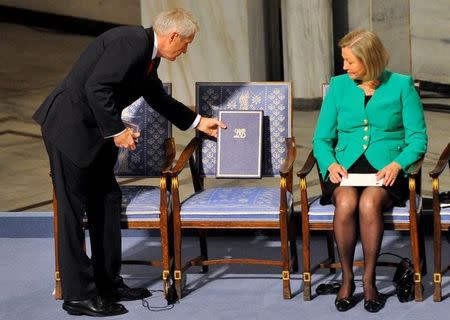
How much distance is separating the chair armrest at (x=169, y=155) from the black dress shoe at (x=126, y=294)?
1.87ft

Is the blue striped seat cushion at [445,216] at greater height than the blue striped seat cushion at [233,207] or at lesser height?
lesser

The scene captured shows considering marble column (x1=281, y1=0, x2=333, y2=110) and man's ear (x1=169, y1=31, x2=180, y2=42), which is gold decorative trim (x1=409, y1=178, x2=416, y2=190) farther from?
marble column (x1=281, y1=0, x2=333, y2=110)

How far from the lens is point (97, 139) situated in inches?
247

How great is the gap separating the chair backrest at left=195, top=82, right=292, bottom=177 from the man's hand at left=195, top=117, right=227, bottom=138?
11cm

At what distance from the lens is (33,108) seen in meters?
12.5

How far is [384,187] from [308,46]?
4349mm

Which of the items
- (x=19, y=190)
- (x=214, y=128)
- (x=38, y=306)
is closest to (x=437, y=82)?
(x=19, y=190)

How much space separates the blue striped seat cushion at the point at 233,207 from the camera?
6469 millimetres

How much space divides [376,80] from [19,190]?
3682mm

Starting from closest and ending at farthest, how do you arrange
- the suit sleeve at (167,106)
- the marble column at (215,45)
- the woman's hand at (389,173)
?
the woman's hand at (389,173), the suit sleeve at (167,106), the marble column at (215,45)

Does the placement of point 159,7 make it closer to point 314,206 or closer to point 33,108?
point 33,108

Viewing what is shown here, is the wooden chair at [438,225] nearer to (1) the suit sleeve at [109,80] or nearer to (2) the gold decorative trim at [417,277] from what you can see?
(2) the gold decorative trim at [417,277]

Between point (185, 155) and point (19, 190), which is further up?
point (185, 155)

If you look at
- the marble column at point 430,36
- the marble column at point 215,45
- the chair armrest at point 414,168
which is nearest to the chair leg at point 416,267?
the chair armrest at point 414,168
